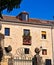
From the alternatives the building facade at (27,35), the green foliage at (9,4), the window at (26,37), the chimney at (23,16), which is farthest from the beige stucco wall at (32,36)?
the green foliage at (9,4)

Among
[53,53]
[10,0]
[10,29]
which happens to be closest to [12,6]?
[10,0]

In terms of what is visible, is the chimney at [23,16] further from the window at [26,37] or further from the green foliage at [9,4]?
the green foliage at [9,4]

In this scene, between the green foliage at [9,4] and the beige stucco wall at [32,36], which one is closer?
the green foliage at [9,4]

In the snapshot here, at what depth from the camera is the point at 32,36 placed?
151 ft

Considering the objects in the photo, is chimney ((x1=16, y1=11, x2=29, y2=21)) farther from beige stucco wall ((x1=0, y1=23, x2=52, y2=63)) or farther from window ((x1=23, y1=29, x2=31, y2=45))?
window ((x1=23, y1=29, x2=31, y2=45))

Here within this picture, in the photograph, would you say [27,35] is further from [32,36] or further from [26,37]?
[32,36]

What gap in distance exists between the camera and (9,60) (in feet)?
57.8

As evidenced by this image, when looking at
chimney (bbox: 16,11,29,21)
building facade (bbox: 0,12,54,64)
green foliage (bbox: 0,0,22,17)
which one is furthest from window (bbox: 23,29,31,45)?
green foliage (bbox: 0,0,22,17)

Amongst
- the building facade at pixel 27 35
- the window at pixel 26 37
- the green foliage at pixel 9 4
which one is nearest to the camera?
the green foliage at pixel 9 4

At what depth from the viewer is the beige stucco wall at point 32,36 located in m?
44.2

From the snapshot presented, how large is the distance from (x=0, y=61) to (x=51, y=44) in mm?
31100

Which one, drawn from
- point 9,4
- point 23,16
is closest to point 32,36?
point 23,16

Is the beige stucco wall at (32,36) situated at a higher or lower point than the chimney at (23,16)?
lower

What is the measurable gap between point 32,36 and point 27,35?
2.89 feet
